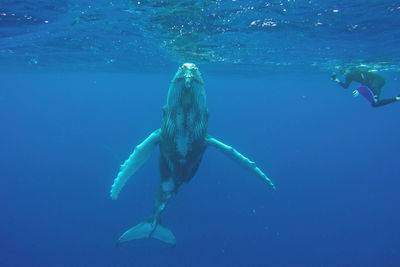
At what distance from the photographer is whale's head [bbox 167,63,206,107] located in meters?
7.10

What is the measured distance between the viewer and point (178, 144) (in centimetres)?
846

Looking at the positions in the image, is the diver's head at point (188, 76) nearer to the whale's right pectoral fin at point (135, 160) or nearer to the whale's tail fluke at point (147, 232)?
the whale's right pectoral fin at point (135, 160)

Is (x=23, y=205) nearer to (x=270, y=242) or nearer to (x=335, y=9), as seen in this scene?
(x=270, y=242)

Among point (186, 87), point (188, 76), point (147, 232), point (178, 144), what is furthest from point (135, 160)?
point (147, 232)

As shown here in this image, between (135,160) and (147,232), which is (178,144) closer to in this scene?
(135,160)

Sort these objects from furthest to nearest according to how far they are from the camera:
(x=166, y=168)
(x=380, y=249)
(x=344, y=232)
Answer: (x=344, y=232)
(x=380, y=249)
(x=166, y=168)

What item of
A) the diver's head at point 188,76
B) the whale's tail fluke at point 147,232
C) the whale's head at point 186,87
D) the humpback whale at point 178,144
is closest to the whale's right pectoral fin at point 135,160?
the humpback whale at point 178,144

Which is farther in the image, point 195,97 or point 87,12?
point 87,12

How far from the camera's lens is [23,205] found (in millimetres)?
29578

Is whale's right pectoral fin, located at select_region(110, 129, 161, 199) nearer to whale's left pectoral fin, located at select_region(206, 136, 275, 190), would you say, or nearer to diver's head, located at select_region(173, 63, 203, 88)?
whale's left pectoral fin, located at select_region(206, 136, 275, 190)

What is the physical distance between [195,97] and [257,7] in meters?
6.52

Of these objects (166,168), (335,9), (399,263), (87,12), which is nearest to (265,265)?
(399,263)

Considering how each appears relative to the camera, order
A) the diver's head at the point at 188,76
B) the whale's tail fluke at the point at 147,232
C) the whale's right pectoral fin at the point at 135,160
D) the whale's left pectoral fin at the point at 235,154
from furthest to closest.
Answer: the whale's tail fluke at the point at 147,232 → the whale's left pectoral fin at the point at 235,154 → the whale's right pectoral fin at the point at 135,160 → the diver's head at the point at 188,76

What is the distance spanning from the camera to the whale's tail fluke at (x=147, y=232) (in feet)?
36.5
